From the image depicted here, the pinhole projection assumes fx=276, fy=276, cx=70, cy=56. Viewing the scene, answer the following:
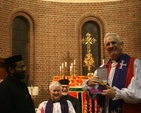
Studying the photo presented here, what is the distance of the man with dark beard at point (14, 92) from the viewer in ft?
12.5

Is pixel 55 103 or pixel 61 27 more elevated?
pixel 61 27

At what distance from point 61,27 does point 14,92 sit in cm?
931

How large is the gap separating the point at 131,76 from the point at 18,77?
1.69m

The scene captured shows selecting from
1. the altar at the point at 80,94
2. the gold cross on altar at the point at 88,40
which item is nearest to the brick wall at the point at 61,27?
the gold cross on altar at the point at 88,40

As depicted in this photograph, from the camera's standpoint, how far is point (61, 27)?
42.8 feet

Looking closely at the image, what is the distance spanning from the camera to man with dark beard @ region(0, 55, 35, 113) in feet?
12.5

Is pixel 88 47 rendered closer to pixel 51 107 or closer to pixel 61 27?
pixel 61 27

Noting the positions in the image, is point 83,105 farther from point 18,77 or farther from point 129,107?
point 129,107

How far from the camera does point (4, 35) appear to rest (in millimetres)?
11633

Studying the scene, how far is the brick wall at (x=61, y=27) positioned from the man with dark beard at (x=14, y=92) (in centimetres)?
803

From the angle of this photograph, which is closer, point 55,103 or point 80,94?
point 55,103

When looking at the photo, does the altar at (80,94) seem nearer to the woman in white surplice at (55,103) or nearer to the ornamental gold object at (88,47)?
the ornamental gold object at (88,47)

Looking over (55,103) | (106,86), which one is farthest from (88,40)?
(106,86)

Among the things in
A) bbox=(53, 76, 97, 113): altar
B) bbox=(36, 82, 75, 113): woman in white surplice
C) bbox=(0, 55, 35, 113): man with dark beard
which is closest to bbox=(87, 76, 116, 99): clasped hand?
bbox=(0, 55, 35, 113): man with dark beard
